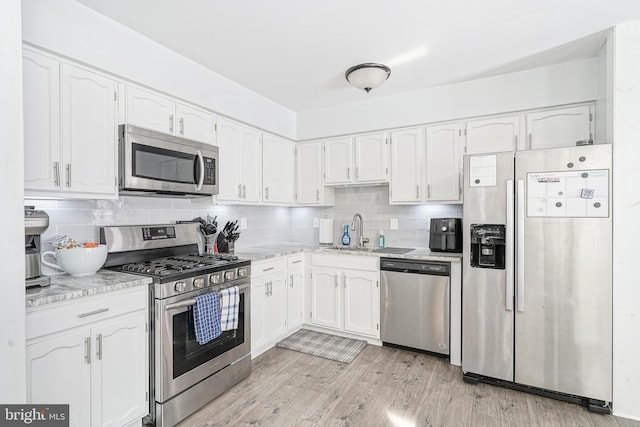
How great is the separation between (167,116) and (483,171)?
2.48 metres

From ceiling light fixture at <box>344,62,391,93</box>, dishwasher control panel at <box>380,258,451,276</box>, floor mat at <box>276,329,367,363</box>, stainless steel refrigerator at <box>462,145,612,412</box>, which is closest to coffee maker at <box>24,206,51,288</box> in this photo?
floor mat at <box>276,329,367,363</box>

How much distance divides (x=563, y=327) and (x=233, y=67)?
3259 millimetres

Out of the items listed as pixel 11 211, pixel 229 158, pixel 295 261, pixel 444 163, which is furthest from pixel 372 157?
pixel 11 211

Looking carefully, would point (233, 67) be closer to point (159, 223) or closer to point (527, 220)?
point (159, 223)

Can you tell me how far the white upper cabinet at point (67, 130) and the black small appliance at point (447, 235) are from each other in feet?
8.96

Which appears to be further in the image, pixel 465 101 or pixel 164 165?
pixel 465 101

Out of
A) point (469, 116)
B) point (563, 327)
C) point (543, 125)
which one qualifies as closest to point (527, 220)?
point (563, 327)

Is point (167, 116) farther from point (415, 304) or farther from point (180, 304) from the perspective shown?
point (415, 304)

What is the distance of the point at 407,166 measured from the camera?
134 inches

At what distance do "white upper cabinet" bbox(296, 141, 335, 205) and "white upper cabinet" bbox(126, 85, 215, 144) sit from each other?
1.35 m

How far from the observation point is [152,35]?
7.59ft

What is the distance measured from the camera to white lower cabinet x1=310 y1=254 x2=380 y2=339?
3289 mm

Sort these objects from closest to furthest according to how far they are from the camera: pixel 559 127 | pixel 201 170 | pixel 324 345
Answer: pixel 201 170 → pixel 559 127 → pixel 324 345

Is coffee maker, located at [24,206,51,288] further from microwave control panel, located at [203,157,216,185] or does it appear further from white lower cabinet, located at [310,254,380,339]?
white lower cabinet, located at [310,254,380,339]
